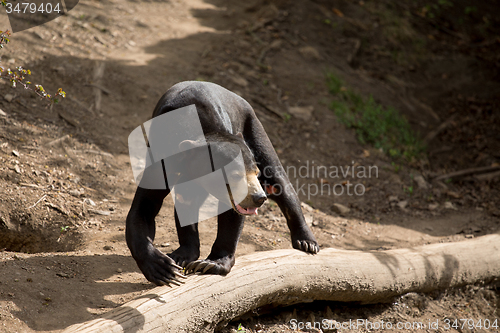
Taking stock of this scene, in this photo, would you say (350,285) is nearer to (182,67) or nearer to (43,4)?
(182,67)

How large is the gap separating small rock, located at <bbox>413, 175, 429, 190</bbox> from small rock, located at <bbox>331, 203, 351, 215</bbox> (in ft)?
5.04

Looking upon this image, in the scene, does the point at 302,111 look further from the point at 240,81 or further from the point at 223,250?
the point at 223,250

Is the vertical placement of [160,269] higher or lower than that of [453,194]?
higher

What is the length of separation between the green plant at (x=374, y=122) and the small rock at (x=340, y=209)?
1773mm

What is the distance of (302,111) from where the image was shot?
759 cm

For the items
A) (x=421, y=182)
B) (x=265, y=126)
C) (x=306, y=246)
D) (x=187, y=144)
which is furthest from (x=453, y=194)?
(x=187, y=144)

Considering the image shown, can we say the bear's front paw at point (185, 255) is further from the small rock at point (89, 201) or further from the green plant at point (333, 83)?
the green plant at point (333, 83)

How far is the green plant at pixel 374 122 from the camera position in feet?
24.1

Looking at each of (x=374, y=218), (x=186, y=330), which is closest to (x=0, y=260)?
(x=186, y=330)

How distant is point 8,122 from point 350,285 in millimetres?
4228

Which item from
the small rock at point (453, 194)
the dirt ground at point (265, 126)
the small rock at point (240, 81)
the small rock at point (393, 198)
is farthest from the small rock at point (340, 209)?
the small rock at point (240, 81)

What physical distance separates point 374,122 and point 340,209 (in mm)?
2445

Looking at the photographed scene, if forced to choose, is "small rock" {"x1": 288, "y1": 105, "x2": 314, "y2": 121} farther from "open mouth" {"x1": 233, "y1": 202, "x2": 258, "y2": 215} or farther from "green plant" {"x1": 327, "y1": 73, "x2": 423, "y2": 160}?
"open mouth" {"x1": 233, "y1": 202, "x2": 258, "y2": 215}

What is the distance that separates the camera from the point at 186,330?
275 cm
